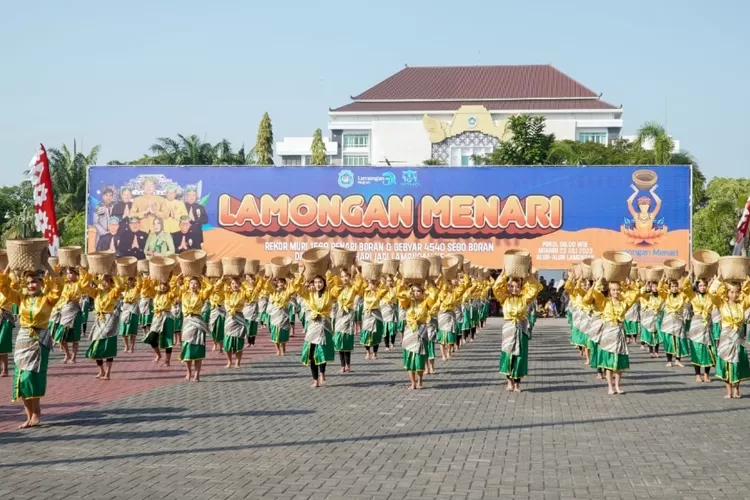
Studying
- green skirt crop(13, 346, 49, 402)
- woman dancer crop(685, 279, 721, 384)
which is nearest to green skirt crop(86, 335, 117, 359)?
green skirt crop(13, 346, 49, 402)

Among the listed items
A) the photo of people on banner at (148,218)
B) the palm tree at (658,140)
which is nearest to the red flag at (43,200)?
the photo of people on banner at (148,218)

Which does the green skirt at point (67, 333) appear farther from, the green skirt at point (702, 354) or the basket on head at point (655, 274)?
the basket on head at point (655, 274)

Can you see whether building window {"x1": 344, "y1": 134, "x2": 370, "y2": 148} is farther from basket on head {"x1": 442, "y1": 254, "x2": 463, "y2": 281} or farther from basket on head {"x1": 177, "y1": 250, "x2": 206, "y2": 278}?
basket on head {"x1": 177, "y1": 250, "x2": 206, "y2": 278}

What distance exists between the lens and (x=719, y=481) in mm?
7844

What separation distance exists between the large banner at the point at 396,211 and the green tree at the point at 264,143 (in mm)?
32117

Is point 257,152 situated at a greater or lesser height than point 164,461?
greater

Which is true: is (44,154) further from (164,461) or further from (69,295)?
(164,461)

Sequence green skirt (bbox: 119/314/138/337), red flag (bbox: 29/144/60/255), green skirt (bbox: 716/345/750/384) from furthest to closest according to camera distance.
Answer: red flag (bbox: 29/144/60/255) → green skirt (bbox: 119/314/138/337) → green skirt (bbox: 716/345/750/384)

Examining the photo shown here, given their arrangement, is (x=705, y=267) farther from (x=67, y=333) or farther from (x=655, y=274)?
(x=67, y=333)

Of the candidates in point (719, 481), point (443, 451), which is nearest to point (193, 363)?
→ point (443, 451)

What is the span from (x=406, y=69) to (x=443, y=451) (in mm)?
89371

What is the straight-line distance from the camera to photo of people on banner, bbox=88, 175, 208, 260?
36594 millimetres

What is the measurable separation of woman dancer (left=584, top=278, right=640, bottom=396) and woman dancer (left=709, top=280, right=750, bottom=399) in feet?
4.33

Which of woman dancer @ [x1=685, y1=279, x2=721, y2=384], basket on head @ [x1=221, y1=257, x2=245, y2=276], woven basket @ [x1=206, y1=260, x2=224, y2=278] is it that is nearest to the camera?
woman dancer @ [x1=685, y1=279, x2=721, y2=384]
